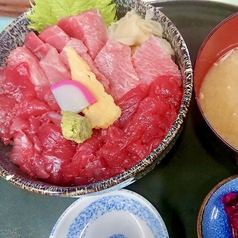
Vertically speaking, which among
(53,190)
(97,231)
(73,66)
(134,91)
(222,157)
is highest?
(73,66)

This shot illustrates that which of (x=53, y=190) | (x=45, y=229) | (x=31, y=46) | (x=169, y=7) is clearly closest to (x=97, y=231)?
(x=45, y=229)

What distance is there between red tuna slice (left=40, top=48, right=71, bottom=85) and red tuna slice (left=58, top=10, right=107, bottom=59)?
13cm

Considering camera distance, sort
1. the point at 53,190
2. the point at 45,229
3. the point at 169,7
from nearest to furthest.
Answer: the point at 53,190
the point at 45,229
the point at 169,7

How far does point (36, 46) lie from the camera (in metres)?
1.57

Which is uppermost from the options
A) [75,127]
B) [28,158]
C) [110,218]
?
[75,127]

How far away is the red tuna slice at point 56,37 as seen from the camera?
155cm

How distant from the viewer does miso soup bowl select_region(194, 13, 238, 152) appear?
1.49 meters

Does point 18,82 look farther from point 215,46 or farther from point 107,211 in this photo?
Result: point 215,46

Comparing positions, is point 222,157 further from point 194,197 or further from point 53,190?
point 53,190

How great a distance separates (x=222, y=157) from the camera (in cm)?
152

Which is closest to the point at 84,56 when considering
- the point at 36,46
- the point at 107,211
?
the point at 36,46

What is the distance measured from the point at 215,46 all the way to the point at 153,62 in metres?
0.30

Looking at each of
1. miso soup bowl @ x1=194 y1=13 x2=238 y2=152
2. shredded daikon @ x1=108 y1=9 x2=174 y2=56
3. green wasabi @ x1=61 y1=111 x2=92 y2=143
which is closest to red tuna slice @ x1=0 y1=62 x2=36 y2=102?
green wasabi @ x1=61 y1=111 x2=92 y2=143

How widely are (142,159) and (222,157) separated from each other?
16.5 inches
